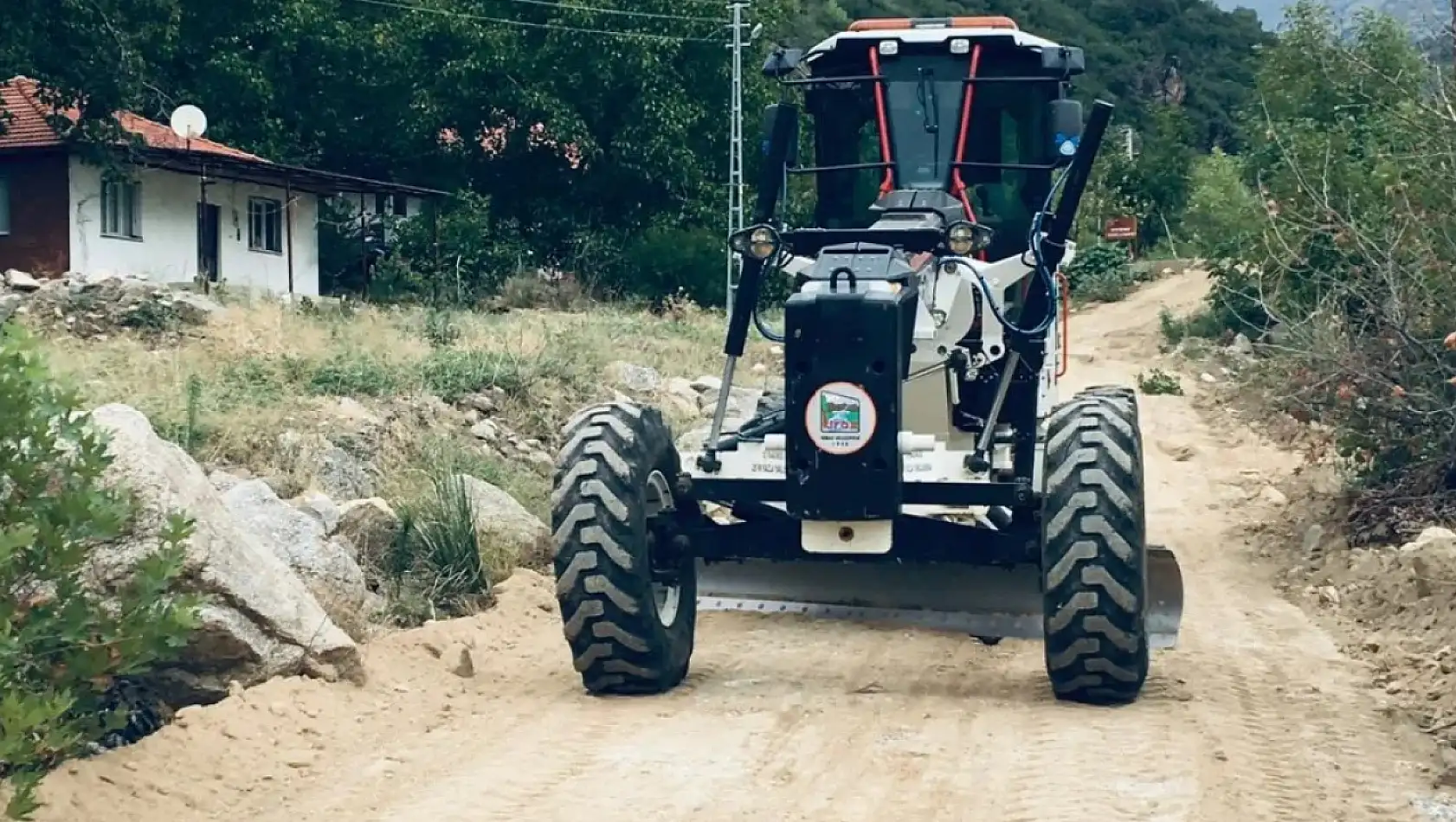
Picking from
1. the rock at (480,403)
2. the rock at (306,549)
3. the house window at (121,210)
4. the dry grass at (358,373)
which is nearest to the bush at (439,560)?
Result: the rock at (306,549)

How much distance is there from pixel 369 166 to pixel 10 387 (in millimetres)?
35887

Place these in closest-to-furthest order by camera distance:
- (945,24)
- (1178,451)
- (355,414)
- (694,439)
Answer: (945,24), (355,414), (694,439), (1178,451)

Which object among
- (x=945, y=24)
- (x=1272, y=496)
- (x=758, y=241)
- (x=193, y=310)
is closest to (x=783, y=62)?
(x=945, y=24)

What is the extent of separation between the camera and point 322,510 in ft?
33.4

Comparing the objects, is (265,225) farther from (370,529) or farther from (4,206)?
(370,529)

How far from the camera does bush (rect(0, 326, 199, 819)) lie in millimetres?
5367

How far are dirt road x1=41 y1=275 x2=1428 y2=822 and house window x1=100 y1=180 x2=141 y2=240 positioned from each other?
75.7ft

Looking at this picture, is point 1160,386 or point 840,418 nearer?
point 840,418

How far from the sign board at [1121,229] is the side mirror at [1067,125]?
1333 inches

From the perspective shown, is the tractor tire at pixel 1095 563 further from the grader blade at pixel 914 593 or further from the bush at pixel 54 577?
the bush at pixel 54 577

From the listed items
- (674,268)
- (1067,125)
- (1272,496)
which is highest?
(1067,125)

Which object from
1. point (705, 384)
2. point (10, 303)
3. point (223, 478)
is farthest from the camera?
point (705, 384)

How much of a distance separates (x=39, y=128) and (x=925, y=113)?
24037 mm

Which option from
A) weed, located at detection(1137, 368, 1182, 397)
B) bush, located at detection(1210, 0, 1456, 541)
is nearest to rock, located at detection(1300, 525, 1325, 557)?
bush, located at detection(1210, 0, 1456, 541)
